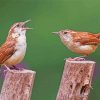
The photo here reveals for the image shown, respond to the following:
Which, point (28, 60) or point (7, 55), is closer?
point (7, 55)

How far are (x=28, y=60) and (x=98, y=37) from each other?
3.08 metres

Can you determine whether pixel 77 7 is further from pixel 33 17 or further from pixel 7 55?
pixel 7 55

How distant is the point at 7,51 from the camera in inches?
392

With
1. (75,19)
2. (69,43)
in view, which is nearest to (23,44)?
(69,43)

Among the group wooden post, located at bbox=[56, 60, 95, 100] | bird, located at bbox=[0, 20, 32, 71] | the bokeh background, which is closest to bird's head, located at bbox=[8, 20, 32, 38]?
bird, located at bbox=[0, 20, 32, 71]

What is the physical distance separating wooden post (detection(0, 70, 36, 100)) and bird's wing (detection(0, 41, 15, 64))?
352mm

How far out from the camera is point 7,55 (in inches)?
391

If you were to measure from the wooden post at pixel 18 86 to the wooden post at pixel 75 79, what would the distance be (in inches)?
16.2

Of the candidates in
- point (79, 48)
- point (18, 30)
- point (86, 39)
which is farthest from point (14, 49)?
point (86, 39)

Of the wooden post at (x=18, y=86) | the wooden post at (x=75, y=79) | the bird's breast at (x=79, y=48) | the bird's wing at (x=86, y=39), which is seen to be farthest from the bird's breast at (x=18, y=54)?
the bird's wing at (x=86, y=39)

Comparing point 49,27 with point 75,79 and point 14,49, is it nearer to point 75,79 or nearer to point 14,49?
point 14,49

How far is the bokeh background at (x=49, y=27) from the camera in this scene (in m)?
13.4

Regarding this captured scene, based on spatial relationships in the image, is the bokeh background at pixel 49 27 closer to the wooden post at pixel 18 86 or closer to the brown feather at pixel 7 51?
the brown feather at pixel 7 51

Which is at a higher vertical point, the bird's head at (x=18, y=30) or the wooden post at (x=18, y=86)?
the bird's head at (x=18, y=30)
